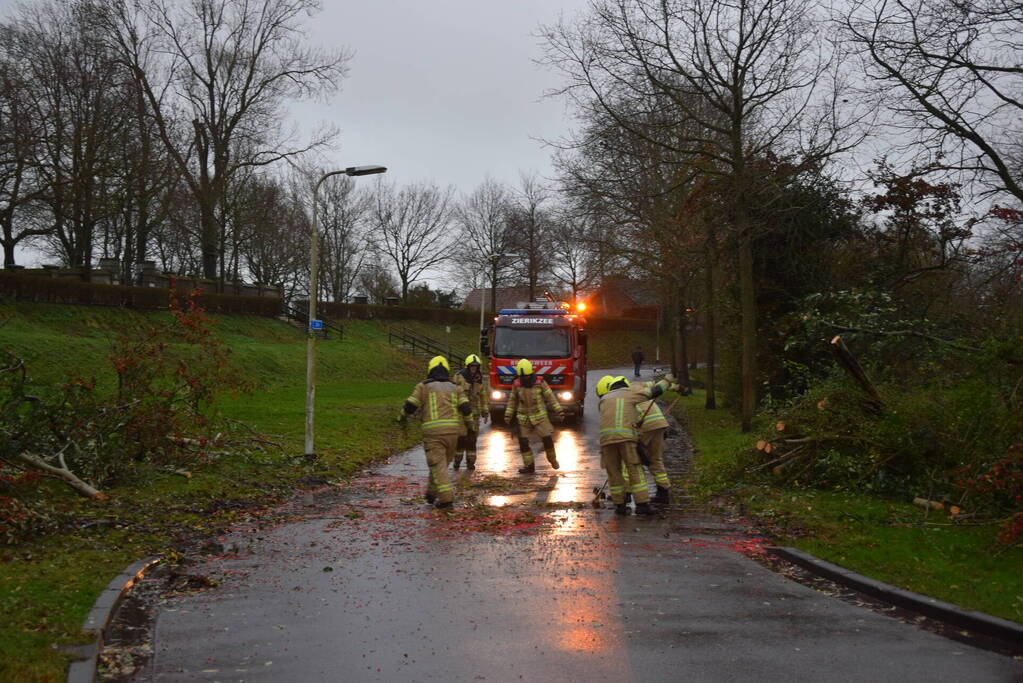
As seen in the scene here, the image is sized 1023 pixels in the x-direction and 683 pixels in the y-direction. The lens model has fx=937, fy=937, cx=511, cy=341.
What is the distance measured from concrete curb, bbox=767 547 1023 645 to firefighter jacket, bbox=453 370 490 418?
8.55m

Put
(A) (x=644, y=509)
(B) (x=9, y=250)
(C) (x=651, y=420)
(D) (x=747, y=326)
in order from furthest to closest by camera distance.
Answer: (B) (x=9, y=250) → (D) (x=747, y=326) → (C) (x=651, y=420) → (A) (x=644, y=509)

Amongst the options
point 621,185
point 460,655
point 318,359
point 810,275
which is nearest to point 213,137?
point 318,359

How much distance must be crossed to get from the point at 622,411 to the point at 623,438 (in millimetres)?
337

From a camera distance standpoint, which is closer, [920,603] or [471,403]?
[920,603]

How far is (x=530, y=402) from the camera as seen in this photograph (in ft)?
51.5

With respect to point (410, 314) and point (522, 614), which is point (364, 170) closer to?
point (522, 614)

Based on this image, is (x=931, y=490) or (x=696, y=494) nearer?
(x=931, y=490)

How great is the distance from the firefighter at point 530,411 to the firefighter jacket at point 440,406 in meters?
3.37

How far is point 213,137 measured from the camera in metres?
44.1

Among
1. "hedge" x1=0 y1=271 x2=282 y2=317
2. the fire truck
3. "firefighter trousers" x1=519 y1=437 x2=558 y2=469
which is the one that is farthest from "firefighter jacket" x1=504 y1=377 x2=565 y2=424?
"hedge" x1=0 y1=271 x2=282 y2=317

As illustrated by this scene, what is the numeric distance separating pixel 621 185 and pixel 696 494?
1101 centimetres

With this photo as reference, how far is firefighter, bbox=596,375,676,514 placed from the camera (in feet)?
35.9

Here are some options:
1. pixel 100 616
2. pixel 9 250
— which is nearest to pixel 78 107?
pixel 9 250

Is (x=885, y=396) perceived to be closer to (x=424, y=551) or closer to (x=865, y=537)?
(x=865, y=537)
